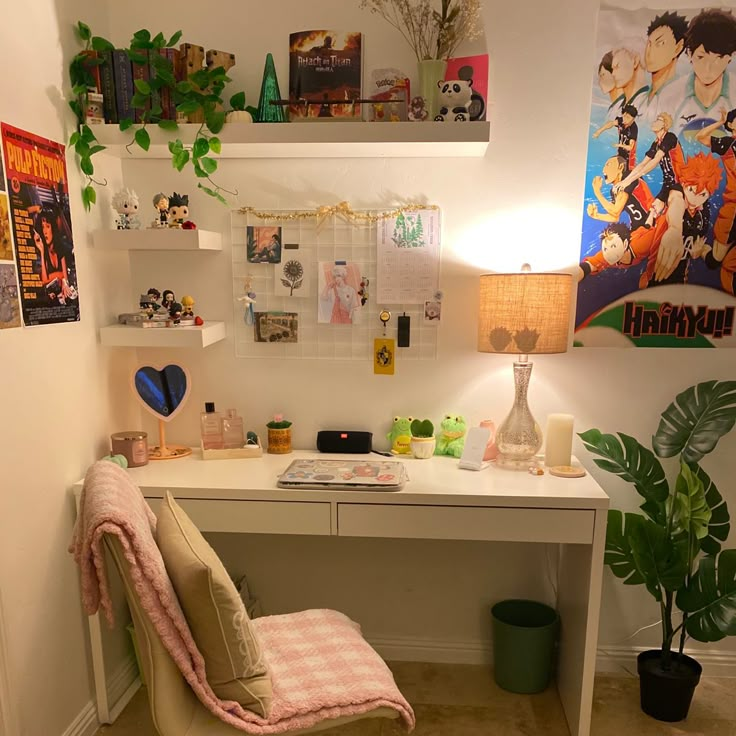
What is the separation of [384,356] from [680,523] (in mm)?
1050

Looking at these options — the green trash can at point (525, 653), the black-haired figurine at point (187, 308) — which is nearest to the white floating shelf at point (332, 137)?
the black-haired figurine at point (187, 308)

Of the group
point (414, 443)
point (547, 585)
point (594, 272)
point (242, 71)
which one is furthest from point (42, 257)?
point (547, 585)

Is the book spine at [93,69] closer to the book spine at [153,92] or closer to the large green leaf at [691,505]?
the book spine at [153,92]

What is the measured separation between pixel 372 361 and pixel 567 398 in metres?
0.69

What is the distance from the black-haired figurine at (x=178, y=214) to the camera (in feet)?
6.31

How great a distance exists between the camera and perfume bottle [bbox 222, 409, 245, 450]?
2064 mm

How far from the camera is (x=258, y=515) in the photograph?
1754 millimetres

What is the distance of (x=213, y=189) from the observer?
2057mm

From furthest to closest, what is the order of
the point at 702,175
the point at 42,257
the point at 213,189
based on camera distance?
the point at 213,189
the point at 702,175
the point at 42,257

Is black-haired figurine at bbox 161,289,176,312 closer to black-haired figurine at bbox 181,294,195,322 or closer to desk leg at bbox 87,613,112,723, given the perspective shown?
black-haired figurine at bbox 181,294,195,322

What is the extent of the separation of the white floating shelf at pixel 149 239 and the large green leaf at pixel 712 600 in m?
1.87

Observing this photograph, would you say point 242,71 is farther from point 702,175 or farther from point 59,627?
point 59,627

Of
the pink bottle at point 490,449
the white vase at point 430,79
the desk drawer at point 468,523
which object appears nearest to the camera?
the desk drawer at point 468,523

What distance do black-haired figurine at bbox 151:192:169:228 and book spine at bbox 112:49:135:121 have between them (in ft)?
0.80
